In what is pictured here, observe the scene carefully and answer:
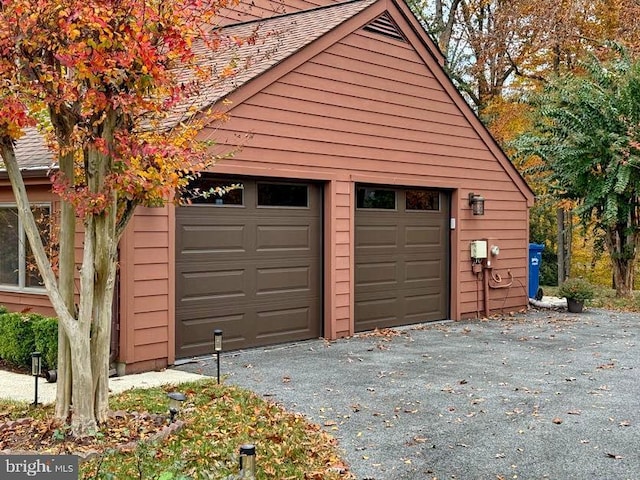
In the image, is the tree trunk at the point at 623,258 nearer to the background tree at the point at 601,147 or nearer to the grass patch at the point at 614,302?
the background tree at the point at 601,147

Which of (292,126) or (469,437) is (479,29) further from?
(469,437)

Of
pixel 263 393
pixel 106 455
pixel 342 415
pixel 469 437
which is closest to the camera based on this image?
pixel 106 455

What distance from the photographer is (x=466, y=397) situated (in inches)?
243

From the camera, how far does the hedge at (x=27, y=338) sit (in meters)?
7.07

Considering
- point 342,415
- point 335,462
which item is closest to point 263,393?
point 342,415

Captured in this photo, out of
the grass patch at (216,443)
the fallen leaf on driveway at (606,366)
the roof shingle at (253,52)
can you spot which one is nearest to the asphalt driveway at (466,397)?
the fallen leaf on driveway at (606,366)

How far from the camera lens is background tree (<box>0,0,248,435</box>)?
416cm

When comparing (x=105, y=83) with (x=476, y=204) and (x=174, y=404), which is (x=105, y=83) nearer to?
(x=174, y=404)

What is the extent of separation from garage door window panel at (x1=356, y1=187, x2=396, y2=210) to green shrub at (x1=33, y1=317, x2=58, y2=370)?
4507 mm

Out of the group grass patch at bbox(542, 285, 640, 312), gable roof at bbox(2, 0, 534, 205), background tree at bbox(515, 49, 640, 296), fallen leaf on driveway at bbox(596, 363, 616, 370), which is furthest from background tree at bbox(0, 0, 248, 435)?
grass patch at bbox(542, 285, 640, 312)

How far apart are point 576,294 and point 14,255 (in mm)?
9359

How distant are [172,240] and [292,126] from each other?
2258 millimetres

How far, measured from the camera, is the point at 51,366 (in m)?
7.04

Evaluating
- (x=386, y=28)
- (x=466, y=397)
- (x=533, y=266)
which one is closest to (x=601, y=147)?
(x=533, y=266)
